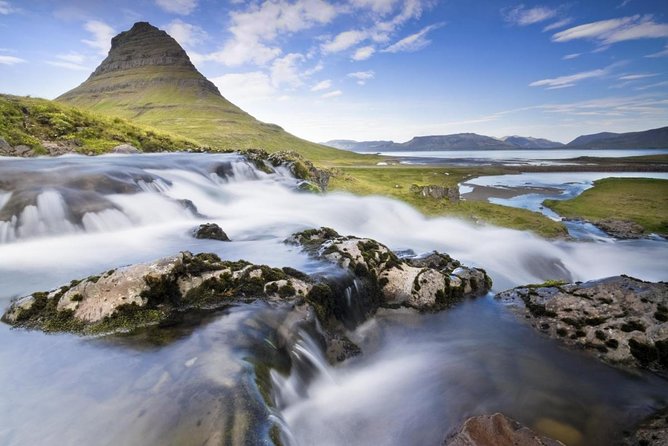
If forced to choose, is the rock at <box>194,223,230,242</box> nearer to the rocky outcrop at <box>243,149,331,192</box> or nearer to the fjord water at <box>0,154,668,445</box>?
the fjord water at <box>0,154,668,445</box>

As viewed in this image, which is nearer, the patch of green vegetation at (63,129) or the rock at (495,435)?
the rock at (495,435)

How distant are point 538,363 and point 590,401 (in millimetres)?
1623

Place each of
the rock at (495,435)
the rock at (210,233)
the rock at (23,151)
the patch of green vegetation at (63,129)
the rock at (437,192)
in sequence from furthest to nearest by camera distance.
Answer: the rock at (437,192) < the patch of green vegetation at (63,129) < the rock at (23,151) < the rock at (210,233) < the rock at (495,435)

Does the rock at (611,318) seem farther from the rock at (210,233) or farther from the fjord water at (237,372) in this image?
the rock at (210,233)

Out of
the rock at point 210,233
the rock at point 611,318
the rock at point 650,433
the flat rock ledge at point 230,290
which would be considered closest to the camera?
the rock at point 650,433

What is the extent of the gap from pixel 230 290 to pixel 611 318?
10985 mm

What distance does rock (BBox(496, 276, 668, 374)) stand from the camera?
31.9ft

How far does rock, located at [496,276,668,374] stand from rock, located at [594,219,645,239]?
114 ft

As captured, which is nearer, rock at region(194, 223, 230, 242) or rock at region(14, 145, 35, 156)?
rock at region(194, 223, 230, 242)

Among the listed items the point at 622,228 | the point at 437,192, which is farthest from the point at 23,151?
the point at 622,228

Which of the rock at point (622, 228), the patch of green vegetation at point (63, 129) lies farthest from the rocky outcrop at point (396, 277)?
the rock at point (622, 228)

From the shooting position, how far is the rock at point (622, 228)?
39.5m

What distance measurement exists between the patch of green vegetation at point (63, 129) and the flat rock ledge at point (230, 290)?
26.8m

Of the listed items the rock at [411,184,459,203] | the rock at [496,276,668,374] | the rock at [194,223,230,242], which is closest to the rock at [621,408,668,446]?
the rock at [496,276,668,374]
